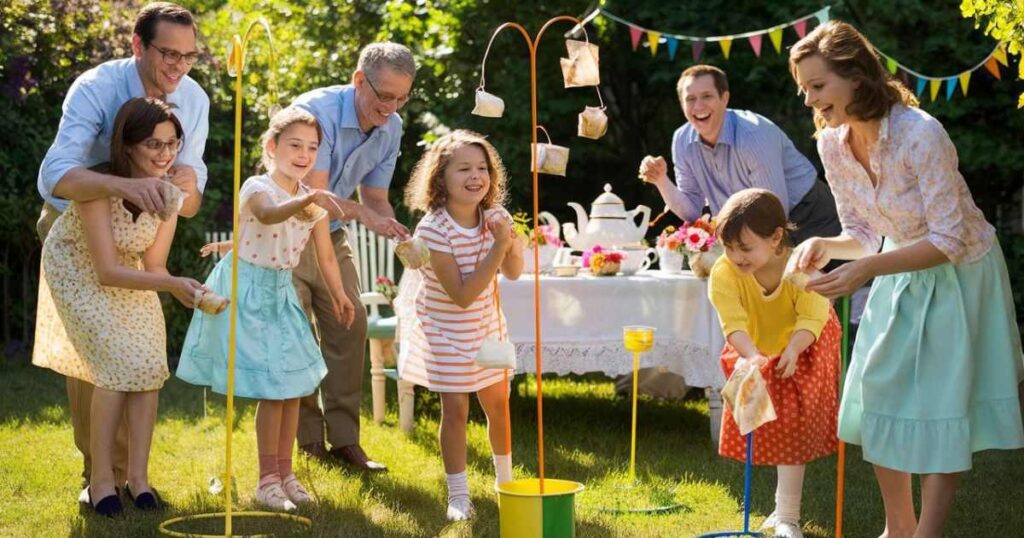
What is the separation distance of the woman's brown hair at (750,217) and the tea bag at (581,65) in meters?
0.58

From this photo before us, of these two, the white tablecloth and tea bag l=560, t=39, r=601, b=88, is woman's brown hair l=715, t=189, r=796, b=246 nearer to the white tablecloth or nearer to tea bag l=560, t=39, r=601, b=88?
tea bag l=560, t=39, r=601, b=88

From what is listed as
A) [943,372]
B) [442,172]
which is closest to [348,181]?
[442,172]

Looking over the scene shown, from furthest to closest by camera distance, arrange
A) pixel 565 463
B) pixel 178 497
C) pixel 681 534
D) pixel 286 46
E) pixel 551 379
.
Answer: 1. pixel 286 46
2. pixel 551 379
3. pixel 565 463
4. pixel 178 497
5. pixel 681 534

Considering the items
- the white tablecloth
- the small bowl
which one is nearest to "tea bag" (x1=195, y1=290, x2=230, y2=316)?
the white tablecloth

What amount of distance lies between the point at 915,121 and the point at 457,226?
1.42m

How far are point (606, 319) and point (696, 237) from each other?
19.1 inches

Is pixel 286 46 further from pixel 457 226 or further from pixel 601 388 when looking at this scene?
pixel 457 226

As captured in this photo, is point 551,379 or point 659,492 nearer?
point 659,492

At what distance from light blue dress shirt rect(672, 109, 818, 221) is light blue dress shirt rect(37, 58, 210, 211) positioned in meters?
2.03

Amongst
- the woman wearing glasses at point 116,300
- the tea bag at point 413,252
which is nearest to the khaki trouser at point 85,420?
the woman wearing glasses at point 116,300

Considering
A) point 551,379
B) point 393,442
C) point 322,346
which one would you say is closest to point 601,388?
point 551,379

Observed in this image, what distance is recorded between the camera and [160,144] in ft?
12.3

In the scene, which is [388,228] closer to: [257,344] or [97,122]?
[257,344]

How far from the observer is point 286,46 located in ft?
32.2
